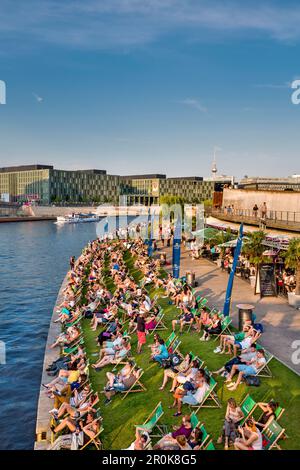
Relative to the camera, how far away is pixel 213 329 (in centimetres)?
1476

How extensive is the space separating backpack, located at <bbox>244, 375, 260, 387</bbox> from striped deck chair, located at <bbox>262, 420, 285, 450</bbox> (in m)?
2.33

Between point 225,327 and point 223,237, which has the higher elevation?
point 223,237

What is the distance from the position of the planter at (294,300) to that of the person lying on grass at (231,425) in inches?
401

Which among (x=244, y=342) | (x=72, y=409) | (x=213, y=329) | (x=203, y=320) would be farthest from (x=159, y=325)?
(x=72, y=409)

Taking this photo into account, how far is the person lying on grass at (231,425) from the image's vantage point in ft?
29.2

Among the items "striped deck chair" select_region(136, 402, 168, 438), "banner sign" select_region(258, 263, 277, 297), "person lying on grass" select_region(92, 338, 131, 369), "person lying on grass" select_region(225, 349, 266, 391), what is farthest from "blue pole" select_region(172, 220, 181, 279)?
"striped deck chair" select_region(136, 402, 168, 438)

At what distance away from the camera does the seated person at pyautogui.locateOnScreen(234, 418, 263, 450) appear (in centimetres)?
826

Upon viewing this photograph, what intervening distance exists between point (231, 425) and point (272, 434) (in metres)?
0.82

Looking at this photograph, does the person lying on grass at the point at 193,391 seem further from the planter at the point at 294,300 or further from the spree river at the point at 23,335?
the planter at the point at 294,300

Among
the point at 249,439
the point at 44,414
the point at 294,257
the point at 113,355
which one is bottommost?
the point at 44,414

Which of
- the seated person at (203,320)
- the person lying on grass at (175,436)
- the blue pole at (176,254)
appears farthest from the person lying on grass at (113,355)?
the blue pole at (176,254)

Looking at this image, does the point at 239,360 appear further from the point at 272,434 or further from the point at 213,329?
the point at 272,434

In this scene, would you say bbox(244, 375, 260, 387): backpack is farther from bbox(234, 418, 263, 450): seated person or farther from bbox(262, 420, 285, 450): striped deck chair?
bbox(234, 418, 263, 450): seated person

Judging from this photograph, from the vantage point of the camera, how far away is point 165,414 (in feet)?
34.4
